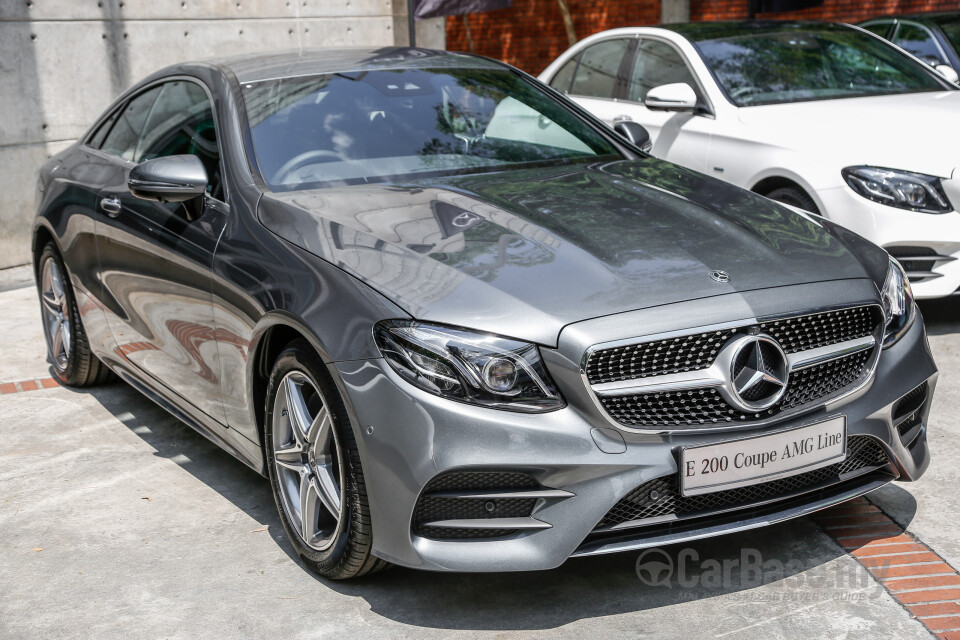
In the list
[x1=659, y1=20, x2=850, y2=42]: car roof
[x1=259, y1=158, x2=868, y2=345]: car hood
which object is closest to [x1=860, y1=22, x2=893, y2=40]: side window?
[x1=659, y1=20, x2=850, y2=42]: car roof

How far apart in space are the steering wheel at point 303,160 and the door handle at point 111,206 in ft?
3.19

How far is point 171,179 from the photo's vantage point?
3.91 metres

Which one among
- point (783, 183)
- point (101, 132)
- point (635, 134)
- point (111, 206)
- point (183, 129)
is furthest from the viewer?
point (783, 183)

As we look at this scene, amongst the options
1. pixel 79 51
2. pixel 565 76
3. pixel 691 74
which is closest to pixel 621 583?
pixel 691 74

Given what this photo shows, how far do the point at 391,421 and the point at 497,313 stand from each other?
0.39 m

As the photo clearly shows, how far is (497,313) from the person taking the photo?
9.78 ft

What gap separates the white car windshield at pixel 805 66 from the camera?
6.77m

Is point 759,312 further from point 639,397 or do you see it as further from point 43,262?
point 43,262

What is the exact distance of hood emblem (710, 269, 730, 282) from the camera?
3.17 meters

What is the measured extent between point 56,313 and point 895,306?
403cm

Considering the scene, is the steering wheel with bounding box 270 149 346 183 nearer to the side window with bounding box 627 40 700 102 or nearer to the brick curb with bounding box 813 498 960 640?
the brick curb with bounding box 813 498 960 640

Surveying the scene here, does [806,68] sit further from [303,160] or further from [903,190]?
[303,160]

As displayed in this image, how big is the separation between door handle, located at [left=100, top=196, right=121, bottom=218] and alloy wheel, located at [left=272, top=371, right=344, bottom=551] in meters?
1.53

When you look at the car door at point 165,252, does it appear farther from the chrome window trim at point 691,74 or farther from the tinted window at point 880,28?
the tinted window at point 880,28
